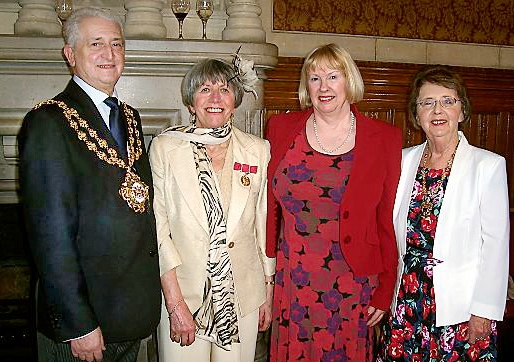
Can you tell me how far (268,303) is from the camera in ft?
7.15

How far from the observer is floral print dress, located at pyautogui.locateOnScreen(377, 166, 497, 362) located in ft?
6.23

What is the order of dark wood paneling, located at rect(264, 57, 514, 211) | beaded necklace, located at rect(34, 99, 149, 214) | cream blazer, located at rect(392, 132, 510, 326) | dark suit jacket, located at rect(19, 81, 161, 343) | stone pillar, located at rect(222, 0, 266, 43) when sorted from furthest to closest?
1. dark wood paneling, located at rect(264, 57, 514, 211)
2. stone pillar, located at rect(222, 0, 266, 43)
3. cream blazer, located at rect(392, 132, 510, 326)
4. beaded necklace, located at rect(34, 99, 149, 214)
5. dark suit jacket, located at rect(19, 81, 161, 343)

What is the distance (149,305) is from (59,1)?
171 centimetres

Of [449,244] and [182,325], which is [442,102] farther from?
[182,325]

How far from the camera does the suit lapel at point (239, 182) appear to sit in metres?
1.93

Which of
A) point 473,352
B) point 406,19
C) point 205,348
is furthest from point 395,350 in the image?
point 406,19

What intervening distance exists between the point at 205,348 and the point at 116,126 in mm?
880

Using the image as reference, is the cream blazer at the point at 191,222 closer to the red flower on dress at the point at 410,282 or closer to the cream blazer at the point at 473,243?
the red flower on dress at the point at 410,282

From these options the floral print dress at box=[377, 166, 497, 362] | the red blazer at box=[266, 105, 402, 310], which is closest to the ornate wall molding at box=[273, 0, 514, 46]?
the red blazer at box=[266, 105, 402, 310]

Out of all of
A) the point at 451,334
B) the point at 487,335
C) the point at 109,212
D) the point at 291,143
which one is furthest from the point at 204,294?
the point at 487,335

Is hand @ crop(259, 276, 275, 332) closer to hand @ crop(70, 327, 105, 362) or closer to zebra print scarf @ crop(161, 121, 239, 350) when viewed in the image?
zebra print scarf @ crop(161, 121, 239, 350)

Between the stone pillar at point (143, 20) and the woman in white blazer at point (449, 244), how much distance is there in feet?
4.62

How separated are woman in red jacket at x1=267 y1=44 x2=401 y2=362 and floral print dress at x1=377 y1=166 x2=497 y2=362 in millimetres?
91

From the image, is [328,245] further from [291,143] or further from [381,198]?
[291,143]
